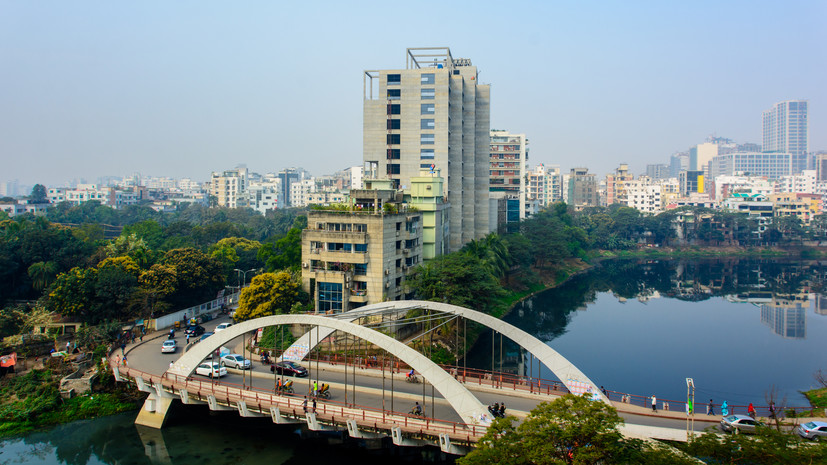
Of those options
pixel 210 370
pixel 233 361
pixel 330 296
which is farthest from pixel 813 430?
pixel 330 296

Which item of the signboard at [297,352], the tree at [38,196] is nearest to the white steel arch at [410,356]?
the signboard at [297,352]

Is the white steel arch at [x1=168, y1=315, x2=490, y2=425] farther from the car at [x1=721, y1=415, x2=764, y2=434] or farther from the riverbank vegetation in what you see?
the car at [x1=721, y1=415, x2=764, y2=434]

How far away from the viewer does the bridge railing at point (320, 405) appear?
81.8ft

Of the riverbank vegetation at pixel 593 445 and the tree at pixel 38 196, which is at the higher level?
the tree at pixel 38 196

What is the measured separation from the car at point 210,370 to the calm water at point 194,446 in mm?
2370

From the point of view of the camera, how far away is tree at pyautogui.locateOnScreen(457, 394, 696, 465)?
19406 mm

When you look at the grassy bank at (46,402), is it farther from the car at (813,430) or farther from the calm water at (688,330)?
the car at (813,430)

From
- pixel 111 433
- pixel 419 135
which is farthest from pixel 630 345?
pixel 111 433

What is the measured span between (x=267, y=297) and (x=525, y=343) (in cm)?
2088

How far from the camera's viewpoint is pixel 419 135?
6359 centimetres

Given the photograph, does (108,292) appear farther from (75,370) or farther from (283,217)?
(283,217)

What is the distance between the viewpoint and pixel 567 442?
1983cm

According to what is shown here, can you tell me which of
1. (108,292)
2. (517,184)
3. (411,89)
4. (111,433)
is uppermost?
(411,89)

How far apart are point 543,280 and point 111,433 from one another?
192 feet
